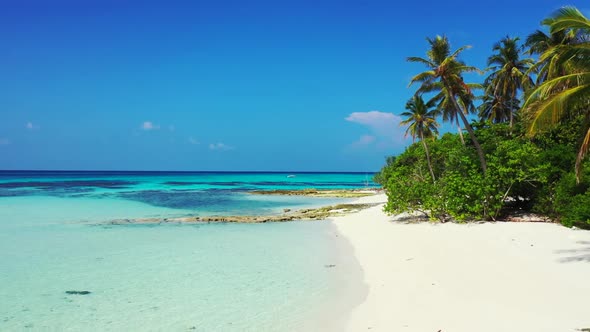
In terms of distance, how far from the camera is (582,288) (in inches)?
291

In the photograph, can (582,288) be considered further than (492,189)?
No

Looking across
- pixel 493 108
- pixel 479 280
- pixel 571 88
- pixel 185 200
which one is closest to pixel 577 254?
pixel 479 280

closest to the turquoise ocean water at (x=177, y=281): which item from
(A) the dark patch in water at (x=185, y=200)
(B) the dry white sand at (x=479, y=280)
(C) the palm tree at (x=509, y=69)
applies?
(B) the dry white sand at (x=479, y=280)

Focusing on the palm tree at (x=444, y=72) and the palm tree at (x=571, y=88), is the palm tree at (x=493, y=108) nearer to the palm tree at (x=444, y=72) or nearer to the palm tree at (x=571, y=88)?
the palm tree at (x=444, y=72)

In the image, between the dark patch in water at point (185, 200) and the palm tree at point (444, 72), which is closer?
the palm tree at point (444, 72)

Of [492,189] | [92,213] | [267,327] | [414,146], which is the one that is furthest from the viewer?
[414,146]

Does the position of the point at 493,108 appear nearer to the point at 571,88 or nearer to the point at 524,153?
the point at 524,153

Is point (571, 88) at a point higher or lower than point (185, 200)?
higher

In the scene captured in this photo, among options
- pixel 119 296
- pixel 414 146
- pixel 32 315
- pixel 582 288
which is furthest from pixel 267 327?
pixel 414 146

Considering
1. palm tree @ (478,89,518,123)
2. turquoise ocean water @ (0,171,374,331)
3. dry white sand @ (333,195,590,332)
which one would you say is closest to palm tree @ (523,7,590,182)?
dry white sand @ (333,195,590,332)

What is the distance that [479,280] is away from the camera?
8.45m

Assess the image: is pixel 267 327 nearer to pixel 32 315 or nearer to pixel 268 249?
pixel 32 315

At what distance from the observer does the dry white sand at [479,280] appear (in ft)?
20.8

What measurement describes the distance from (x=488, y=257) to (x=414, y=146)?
21760 mm
